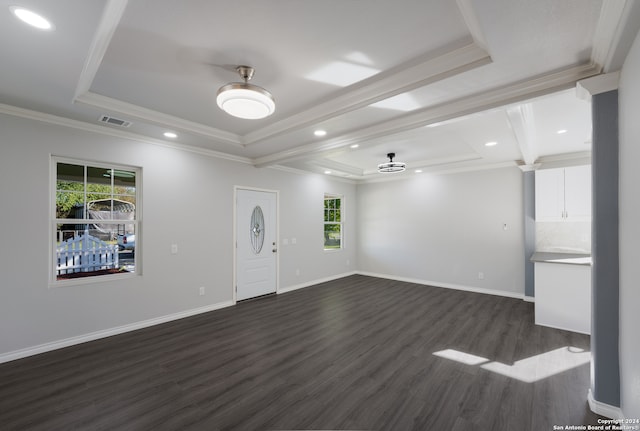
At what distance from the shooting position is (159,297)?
12.8ft

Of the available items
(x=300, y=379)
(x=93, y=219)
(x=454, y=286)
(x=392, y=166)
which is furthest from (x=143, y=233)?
(x=454, y=286)

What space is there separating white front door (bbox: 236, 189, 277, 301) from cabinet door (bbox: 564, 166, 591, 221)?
510 cm

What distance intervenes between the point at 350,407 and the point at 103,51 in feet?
10.6

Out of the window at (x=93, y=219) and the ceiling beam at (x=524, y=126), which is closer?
the ceiling beam at (x=524, y=126)

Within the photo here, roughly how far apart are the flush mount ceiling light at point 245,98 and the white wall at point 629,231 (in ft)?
7.69

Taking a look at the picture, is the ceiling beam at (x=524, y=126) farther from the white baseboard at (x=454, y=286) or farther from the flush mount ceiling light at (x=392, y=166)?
the white baseboard at (x=454, y=286)

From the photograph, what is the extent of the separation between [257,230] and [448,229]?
409cm

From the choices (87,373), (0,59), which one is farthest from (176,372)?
(0,59)

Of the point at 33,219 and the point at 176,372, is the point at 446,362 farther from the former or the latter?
the point at 33,219

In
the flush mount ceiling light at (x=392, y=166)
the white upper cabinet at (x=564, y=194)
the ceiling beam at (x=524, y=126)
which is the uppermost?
the ceiling beam at (x=524, y=126)

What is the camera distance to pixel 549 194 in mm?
4645

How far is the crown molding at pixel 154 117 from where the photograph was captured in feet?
9.20

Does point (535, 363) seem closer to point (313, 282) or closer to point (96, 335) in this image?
point (313, 282)

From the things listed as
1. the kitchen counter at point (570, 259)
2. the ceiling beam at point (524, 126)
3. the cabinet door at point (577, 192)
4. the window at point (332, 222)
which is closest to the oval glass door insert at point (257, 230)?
the window at point (332, 222)
